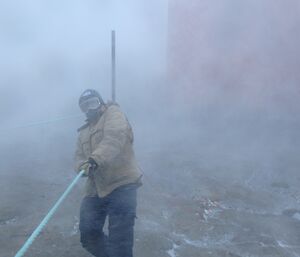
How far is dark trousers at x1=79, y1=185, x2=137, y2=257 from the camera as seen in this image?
2.96 meters

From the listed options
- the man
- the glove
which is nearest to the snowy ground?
the man

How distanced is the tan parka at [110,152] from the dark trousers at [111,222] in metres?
0.06

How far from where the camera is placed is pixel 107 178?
119 inches

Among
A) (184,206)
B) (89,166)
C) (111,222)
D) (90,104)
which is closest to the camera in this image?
(89,166)

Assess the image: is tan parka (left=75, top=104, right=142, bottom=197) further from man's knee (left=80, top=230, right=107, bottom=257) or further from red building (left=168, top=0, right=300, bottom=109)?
red building (left=168, top=0, right=300, bottom=109)

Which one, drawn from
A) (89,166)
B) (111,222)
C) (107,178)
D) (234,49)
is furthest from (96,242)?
(234,49)

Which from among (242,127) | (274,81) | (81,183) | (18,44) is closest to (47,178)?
(81,183)

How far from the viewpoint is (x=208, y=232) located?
3945 mm

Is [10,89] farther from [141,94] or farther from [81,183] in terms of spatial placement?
[81,183]

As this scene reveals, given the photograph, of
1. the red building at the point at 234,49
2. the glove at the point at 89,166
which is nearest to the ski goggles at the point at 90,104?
the glove at the point at 89,166

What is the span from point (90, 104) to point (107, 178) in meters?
0.46

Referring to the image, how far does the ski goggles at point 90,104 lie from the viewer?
311 centimetres

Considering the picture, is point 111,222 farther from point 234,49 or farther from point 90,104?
point 234,49

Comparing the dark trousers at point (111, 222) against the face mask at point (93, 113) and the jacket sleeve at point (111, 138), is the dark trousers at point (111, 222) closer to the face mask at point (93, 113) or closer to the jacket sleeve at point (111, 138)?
the jacket sleeve at point (111, 138)
